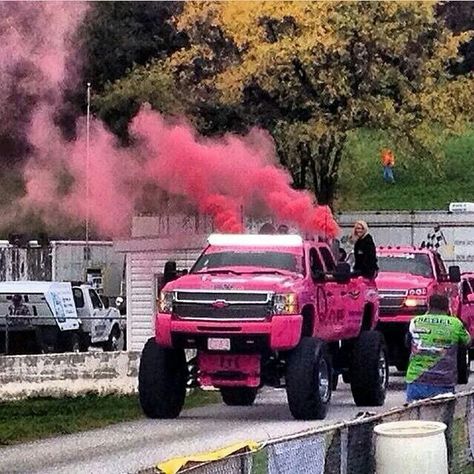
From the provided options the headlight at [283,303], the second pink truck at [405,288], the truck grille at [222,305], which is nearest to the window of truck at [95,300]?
the second pink truck at [405,288]

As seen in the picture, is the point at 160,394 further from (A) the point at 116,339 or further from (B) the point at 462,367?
(A) the point at 116,339

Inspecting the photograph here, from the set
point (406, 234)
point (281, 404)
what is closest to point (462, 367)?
point (281, 404)

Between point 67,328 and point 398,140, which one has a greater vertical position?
point 398,140

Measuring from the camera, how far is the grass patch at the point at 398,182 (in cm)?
5119

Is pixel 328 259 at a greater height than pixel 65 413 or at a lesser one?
greater

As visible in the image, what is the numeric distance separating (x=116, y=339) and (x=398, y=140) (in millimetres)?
10103

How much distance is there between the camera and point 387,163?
51625 mm

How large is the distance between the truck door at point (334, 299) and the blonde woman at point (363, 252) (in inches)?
24.1

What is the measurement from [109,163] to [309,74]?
10044 millimetres

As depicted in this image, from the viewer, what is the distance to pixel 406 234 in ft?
122

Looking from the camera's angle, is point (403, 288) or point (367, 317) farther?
point (403, 288)

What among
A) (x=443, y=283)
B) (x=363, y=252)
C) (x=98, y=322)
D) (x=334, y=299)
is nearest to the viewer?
(x=334, y=299)

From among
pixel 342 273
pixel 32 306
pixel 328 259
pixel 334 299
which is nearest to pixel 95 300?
pixel 32 306

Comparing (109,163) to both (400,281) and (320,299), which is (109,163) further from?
(320,299)
